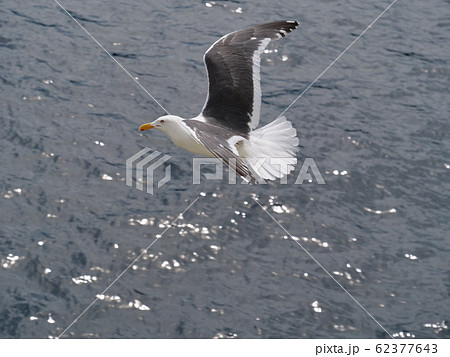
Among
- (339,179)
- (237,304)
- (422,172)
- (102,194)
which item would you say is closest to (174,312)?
(237,304)

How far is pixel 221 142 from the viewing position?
11.3 m

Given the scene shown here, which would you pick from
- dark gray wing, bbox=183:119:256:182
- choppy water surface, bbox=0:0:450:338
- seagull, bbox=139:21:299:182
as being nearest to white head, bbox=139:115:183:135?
seagull, bbox=139:21:299:182

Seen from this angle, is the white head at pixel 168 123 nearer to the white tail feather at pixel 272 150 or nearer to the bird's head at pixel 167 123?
the bird's head at pixel 167 123

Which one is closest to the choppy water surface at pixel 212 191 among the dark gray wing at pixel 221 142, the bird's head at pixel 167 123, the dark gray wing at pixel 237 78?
the dark gray wing at pixel 237 78

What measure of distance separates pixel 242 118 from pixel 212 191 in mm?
1495

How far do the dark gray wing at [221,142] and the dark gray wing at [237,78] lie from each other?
0.60 m

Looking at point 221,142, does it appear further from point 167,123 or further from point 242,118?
point 242,118

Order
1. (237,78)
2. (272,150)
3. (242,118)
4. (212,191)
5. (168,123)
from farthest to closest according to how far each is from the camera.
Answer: (212,191) < (237,78) < (242,118) < (272,150) < (168,123)

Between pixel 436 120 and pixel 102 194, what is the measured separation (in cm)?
622

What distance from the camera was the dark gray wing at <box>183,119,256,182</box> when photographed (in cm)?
988

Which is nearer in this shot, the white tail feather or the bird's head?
the bird's head

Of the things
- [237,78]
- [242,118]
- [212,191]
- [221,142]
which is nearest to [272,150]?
[242,118]

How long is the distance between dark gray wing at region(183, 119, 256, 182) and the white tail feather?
346 mm

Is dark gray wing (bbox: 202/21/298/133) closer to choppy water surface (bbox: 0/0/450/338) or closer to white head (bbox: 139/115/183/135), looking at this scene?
white head (bbox: 139/115/183/135)
